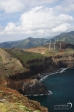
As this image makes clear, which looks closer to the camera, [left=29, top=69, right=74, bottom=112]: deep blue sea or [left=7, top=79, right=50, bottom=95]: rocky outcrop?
[left=29, top=69, right=74, bottom=112]: deep blue sea

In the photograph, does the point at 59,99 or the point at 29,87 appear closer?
the point at 59,99

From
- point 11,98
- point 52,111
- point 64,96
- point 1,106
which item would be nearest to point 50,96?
point 64,96

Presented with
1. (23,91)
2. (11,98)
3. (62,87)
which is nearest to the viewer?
(11,98)

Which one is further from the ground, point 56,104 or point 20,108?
point 20,108

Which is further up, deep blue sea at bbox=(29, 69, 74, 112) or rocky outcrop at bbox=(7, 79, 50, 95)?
rocky outcrop at bbox=(7, 79, 50, 95)

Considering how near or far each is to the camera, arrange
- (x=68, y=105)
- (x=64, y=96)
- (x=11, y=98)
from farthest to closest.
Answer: (x=64, y=96) → (x=68, y=105) → (x=11, y=98)

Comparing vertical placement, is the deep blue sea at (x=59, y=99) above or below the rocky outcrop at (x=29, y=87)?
below

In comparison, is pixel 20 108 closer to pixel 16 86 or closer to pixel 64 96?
pixel 64 96

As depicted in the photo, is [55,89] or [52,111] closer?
[52,111]

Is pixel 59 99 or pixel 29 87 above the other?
pixel 29 87

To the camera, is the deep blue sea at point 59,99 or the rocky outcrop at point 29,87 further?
the rocky outcrop at point 29,87
